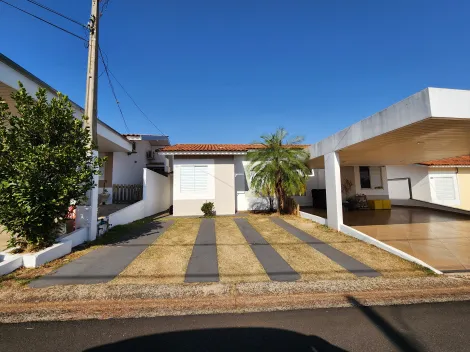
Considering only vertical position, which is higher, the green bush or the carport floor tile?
the green bush

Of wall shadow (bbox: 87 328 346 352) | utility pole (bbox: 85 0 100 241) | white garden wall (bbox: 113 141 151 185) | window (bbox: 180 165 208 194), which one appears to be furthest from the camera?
white garden wall (bbox: 113 141 151 185)

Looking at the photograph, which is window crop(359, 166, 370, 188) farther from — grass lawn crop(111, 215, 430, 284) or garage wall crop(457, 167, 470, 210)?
grass lawn crop(111, 215, 430, 284)

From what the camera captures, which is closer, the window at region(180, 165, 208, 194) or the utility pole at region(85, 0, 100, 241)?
the utility pole at region(85, 0, 100, 241)

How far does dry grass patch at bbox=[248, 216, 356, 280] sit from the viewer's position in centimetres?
457

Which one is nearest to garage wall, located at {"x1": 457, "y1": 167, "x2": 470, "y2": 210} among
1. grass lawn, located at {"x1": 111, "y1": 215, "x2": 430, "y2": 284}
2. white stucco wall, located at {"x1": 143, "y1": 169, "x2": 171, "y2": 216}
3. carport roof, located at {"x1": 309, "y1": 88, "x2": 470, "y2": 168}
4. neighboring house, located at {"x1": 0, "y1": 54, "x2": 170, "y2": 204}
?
carport roof, located at {"x1": 309, "y1": 88, "x2": 470, "y2": 168}

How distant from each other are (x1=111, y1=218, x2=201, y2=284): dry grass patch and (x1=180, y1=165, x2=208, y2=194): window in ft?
15.5

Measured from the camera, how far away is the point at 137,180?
51.0 feet

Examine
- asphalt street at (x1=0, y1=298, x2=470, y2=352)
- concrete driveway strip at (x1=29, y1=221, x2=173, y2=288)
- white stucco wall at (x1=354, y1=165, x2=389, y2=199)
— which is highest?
white stucco wall at (x1=354, y1=165, x2=389, y2=199)

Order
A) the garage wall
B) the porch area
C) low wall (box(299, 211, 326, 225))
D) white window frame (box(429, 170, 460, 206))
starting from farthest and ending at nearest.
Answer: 1. the garage wall
2. white window frame (box(429, 170, 460, 206))
3. low wall (box(299, 211, 326, 225))
4. the porch area

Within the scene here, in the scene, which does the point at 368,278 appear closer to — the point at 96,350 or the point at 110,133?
A: the point at 96,350

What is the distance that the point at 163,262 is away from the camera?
5.24 meters

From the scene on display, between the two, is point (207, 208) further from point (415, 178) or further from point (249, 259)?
point (415, 178)

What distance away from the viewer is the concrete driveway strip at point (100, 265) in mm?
4195

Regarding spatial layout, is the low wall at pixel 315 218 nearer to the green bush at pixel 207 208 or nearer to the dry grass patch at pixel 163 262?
the green bush at pixel 207 208
